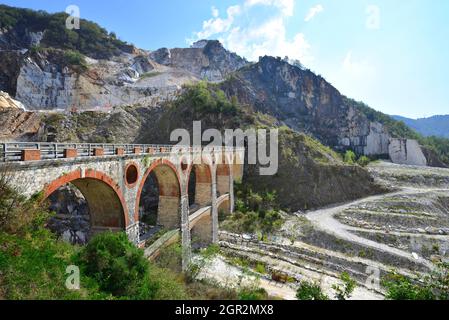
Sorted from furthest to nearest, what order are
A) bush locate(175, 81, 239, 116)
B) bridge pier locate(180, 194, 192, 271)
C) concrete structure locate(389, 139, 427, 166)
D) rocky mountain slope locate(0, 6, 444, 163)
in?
concrete structure locate(389, 139, 427, 166) → bush locate(175, 81, 239, 116) → rocky mountain slope locate(0, 6, 444, 163) → bridge pier locate(180, 194, 192, 271)

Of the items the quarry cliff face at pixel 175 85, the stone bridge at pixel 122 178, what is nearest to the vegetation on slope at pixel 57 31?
the quarry cliff face at pixel 175 85

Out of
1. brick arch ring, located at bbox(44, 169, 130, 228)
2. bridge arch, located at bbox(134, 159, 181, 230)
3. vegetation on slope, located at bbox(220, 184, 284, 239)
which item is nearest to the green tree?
brick arch ring, located at bbox(44, 169, 130, 228)

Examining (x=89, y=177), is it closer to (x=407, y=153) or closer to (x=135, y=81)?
(x=135, y=81)

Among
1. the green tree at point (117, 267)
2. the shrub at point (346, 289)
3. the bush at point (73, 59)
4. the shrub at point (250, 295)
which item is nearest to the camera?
the green tree at point (117, 267)

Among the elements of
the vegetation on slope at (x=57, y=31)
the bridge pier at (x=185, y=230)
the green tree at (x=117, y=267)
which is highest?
the vegetation on slope at (x=57, y=31)

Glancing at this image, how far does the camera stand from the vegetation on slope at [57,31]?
266 feet

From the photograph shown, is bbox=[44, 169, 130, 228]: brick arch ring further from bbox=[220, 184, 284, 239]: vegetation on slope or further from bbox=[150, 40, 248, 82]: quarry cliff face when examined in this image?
bbox=[150, 40, 248, 82]: quarry cliff face

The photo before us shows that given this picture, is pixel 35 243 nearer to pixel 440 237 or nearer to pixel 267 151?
pixel 440 237

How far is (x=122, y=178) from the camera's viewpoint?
53.8ft

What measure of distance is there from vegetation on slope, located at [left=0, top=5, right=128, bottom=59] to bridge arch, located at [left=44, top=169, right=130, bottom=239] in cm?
8327

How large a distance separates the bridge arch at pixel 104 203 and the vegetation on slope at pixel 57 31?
8327 cm

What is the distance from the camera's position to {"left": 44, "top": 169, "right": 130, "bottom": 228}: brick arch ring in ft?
37.2

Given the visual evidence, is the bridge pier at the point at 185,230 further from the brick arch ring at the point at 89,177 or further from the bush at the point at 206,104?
the bush at the point at 206,104

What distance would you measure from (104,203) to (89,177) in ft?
11.3
